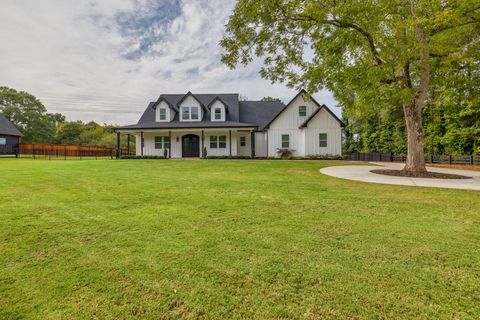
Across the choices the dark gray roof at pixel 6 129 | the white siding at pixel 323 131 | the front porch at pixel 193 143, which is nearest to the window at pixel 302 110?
the white siding at pixel 323 131

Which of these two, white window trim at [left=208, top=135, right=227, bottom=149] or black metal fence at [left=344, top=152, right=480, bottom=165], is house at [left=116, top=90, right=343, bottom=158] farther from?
Answer: black metal fence at [left=344, top=152, right=480, bottom=165]

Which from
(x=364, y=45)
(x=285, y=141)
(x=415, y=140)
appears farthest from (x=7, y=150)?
(x=415, y=140)

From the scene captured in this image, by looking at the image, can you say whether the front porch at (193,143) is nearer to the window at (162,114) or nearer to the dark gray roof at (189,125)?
the dark gray roof at (189,125)

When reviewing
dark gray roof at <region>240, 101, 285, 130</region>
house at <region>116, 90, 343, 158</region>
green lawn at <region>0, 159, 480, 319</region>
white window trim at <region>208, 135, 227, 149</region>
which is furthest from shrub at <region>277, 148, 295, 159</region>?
green lawn at <region>0, 159, 480, 319</region>

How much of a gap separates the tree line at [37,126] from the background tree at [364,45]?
3710cm

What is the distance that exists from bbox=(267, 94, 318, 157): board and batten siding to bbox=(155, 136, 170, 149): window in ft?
30.2

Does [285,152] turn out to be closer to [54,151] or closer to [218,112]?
[218,112]

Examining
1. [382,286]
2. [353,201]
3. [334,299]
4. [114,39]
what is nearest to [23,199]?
[334,299]

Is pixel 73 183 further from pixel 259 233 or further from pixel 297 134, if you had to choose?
pixel 297 134

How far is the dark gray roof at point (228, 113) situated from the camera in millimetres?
21734

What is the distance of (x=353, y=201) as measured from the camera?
5.08m

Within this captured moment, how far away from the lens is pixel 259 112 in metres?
24.8

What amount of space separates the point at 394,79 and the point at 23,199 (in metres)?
12.0

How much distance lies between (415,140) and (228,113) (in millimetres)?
16333
